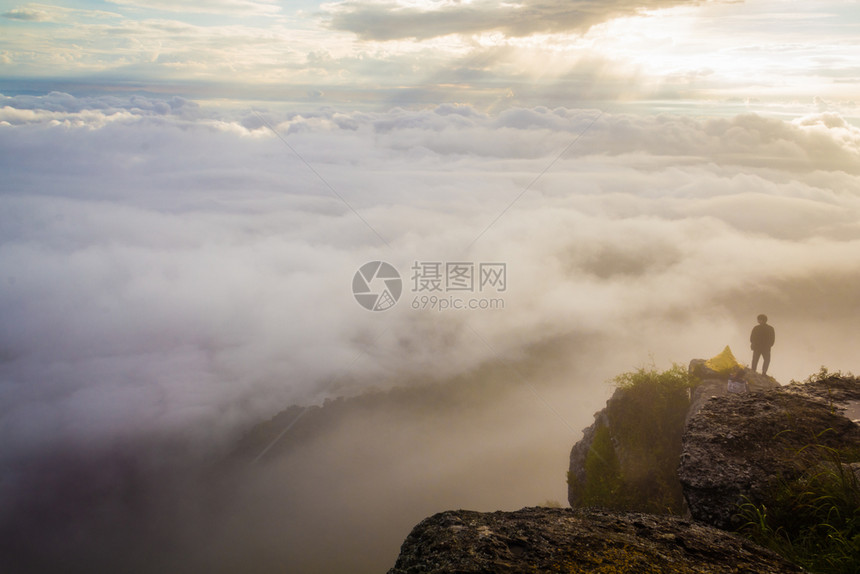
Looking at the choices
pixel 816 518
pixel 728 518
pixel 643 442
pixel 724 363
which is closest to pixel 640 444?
pixel 643 442

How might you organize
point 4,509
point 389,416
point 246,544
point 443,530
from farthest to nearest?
point 389,416 < point 4,509 < point 246,544 < point 443,530

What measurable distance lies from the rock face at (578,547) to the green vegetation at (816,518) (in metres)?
0.68

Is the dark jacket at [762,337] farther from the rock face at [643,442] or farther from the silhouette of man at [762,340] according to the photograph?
the rock face at [643,442]

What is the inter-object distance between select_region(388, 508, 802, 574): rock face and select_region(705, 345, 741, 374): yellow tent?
13781 mm

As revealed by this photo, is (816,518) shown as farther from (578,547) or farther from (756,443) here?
(578,547)

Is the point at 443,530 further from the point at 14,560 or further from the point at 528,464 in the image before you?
the point at 14,560

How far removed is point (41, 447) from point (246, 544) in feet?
371

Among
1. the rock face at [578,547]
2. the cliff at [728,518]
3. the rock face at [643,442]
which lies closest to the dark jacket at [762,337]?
the rock face at [643,442]

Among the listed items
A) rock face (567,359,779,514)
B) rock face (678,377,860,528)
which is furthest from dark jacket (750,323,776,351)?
rock face (678,377,860,528)

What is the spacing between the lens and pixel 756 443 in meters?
5.64

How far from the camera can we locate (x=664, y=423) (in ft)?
53.8

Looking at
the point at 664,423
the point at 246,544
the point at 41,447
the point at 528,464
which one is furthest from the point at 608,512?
the point at 41,447

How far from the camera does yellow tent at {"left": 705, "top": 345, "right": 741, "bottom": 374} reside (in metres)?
16.0

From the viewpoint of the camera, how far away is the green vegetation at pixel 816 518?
4062 millimetres
